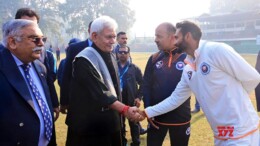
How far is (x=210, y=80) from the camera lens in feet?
9.78

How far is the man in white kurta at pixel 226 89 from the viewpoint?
287 cm

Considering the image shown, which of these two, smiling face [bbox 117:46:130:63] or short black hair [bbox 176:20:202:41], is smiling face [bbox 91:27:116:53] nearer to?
short black hair [bbox 176:20:202:41]

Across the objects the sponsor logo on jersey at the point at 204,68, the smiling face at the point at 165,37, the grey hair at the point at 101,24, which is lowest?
the sponsor logo on jersey at the point at 204,68

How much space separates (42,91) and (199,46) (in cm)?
175

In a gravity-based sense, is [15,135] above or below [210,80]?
below

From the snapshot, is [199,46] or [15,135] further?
[199,46]

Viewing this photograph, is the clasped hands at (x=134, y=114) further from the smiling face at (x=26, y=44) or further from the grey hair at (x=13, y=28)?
the grey hair at (x=13, y=28)

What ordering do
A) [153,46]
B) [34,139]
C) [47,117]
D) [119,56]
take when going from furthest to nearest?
[153,46]
[119,56]
[47,117]
[34,139]

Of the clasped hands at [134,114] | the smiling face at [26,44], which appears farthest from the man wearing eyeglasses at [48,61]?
the smiling face at [26,44]

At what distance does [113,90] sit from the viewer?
3.54 m

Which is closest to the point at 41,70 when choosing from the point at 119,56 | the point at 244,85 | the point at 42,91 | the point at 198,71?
the point at 42,91

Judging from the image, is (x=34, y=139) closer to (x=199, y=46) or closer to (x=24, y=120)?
(x=24, y=120)

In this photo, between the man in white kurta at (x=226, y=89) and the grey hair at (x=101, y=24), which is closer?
the man in white kurta at (x=226, y=89)

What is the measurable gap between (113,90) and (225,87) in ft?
4.37
